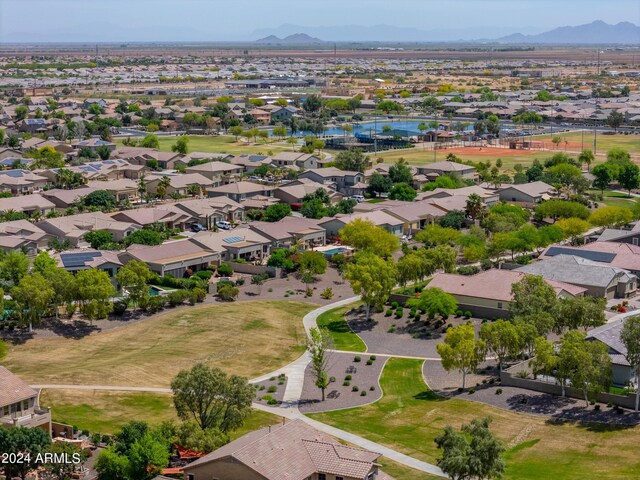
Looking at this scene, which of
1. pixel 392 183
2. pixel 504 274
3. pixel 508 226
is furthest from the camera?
pixel 392 183

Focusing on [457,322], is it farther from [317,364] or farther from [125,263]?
[125,263]

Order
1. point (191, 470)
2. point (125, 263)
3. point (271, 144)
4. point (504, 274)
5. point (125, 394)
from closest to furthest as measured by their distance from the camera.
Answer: point (191, 470), point (125, 394), point (504, 274), point (125, 263), point (271, 144)

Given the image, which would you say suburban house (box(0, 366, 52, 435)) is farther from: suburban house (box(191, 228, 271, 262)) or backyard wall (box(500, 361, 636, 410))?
suburban house (box(191, 228, 271, 262))

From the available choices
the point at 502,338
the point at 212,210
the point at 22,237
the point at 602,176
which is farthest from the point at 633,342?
the point at 602,176

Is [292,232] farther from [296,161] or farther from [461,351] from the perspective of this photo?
[296,161]

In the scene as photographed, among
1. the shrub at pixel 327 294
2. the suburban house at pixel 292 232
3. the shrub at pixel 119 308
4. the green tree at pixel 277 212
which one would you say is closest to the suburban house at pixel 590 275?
the shrub at pixel 327 294

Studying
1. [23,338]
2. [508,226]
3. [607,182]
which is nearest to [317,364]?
[23,338]
